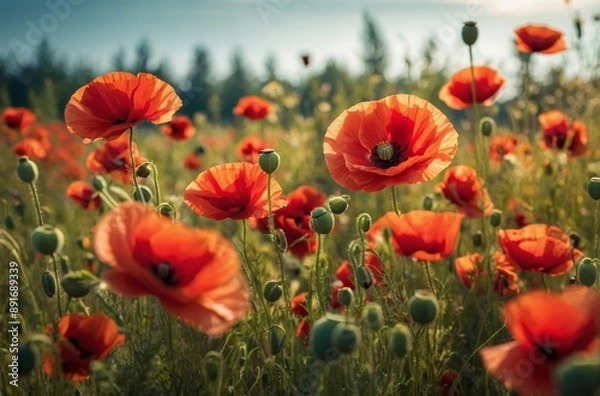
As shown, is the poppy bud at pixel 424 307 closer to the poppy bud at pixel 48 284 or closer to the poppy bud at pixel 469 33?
the poppy bud at pixel 48 284

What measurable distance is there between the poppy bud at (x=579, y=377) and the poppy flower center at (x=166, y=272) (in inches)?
24.5

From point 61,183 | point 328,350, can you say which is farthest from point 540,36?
point 61,183

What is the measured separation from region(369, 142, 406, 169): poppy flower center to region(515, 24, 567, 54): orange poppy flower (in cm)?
115

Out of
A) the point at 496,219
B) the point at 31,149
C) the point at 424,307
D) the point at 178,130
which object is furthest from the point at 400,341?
the point at 178,130

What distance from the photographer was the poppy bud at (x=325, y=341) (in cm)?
114

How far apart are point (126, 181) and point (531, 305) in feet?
7.36

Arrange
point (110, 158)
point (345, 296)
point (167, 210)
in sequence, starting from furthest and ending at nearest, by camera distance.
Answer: point (110, 158)
point (167, 210)
point (345, 296)

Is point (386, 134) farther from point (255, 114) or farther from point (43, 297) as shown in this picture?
point (255, 114)

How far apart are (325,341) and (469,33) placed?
1.35 metres

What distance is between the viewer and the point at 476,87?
2.47m

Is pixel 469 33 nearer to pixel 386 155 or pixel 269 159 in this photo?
pixel 386 155

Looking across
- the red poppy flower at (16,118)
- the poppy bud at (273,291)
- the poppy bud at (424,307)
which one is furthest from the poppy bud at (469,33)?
the red poppy flower at (16,118)

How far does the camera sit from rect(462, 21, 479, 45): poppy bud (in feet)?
7.02

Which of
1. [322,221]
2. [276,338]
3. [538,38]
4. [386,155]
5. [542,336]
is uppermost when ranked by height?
[538,38]
